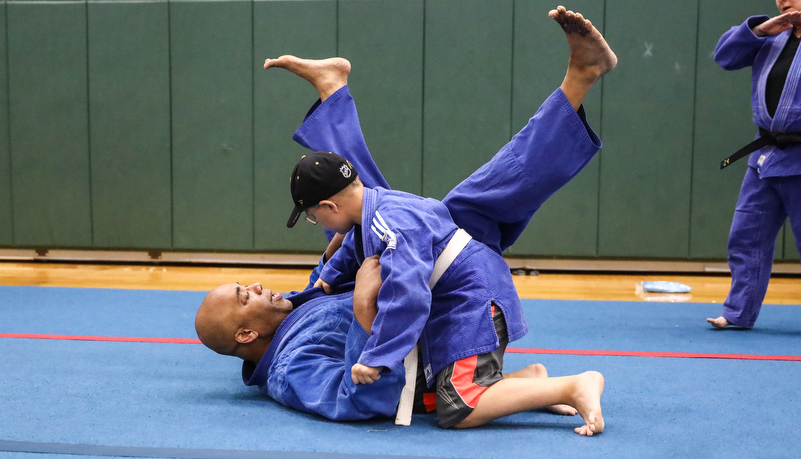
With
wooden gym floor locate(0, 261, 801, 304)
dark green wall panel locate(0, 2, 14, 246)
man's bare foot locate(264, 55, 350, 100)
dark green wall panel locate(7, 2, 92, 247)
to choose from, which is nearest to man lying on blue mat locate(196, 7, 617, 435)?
man's bare foot locate(264, 55, 350, 100)

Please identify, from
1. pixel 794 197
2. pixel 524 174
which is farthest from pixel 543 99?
pixel 524 174

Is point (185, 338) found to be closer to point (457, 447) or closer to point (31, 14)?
point (457, 447)

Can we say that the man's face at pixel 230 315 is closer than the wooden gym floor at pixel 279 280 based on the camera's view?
Yes

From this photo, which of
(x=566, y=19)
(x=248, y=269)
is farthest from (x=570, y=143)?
(x=248, y=269)

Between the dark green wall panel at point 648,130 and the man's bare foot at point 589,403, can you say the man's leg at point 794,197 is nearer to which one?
the man's bare foot at point 589,403

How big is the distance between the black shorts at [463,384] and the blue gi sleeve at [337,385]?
0.40 ft

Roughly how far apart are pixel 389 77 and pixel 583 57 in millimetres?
3148

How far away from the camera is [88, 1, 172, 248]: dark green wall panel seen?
4980 mm

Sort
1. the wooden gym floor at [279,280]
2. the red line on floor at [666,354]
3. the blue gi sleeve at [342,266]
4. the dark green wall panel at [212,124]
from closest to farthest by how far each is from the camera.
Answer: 1. the blue gi sleeve at [342,266]
2. the red line on floor at [666,354]
3. the wooden gym floor at [279,280]
4. the dark green wall panel at [212,124]

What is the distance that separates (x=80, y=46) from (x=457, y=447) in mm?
4414

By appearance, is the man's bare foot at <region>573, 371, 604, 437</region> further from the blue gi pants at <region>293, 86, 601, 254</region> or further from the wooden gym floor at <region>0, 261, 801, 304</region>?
the wooden gym floor at <region>0, 261, 801, 304</region>

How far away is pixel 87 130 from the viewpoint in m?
5.09

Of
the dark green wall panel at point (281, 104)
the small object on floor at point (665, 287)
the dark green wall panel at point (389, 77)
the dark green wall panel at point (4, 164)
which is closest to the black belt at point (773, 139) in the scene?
the small object on floor at point (665, 287)

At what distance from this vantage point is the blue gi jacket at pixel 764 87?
2885mm
